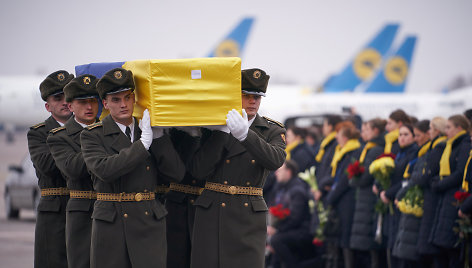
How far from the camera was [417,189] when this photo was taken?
829cm

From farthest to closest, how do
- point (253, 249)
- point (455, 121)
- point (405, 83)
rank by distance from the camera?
point (405, 83), point (455, 121), point (253, 249)

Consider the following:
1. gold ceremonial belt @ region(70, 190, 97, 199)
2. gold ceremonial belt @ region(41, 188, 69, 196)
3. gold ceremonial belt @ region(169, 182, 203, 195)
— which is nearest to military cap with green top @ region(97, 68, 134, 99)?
gold ceremonial belt @ region(70, 190, 97, 199)

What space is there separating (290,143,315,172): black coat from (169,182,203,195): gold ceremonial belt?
568 centimetres

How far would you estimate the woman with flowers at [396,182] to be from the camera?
8.74 m

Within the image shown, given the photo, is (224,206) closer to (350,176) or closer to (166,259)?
(166,259)

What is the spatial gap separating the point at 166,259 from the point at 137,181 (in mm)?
722

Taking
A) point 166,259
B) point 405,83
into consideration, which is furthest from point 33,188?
point 405,83

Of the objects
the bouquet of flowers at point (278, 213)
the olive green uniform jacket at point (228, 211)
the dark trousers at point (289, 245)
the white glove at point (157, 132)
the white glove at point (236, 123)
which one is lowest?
the dark trousers at point (289, 245)

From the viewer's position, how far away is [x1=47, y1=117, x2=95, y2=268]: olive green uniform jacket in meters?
5.80

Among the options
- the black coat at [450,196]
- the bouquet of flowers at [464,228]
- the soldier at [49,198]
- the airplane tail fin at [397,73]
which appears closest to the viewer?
Result: the soldier at [49,198]

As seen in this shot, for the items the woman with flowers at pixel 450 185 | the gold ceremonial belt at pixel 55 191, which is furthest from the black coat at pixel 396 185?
the gold ceremonial belt at pixel 55 191

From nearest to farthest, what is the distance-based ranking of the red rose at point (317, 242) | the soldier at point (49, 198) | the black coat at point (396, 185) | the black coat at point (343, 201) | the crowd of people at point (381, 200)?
1. the soldier at point (49, 198)
2. the crowd of people at point (381, 200)
3. the black coat at point (396, 185)
4. the black coat at point (343, 201)
5. the red rose at point (317, 242)

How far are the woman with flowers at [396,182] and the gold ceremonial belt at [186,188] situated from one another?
11.2 feet

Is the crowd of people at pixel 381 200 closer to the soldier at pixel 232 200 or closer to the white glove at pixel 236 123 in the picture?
the soldier at pixel 232 200
